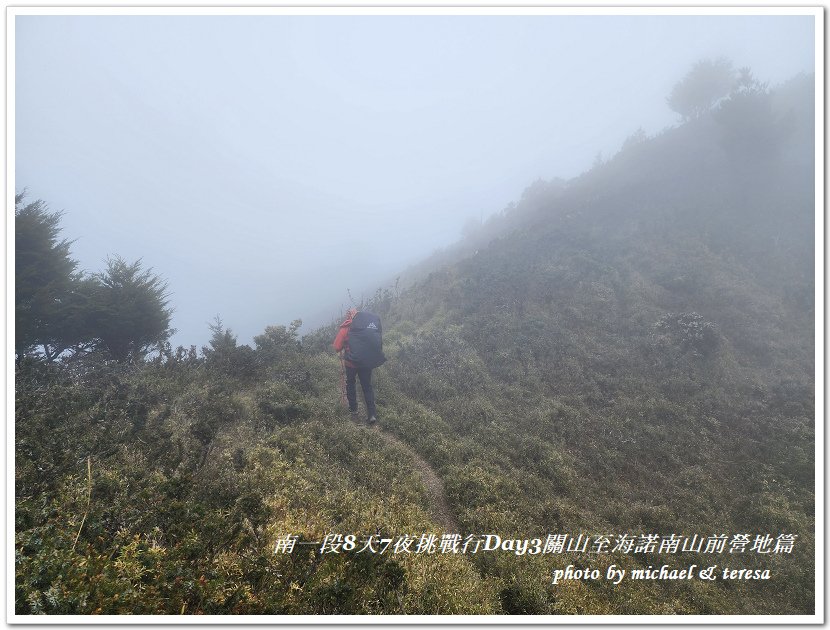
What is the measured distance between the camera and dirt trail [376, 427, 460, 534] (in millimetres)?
5262

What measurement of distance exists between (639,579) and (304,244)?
453ft

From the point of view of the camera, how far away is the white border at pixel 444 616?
2.83 m

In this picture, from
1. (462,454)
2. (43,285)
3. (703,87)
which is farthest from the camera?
(703,87)

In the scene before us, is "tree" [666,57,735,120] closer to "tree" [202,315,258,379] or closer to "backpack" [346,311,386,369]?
"backpack" [346,311,386,369]

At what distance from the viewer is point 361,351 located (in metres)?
7.89

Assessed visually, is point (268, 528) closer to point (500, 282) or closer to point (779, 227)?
point (500, 282)

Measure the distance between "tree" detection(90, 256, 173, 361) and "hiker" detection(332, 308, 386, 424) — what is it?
596cm

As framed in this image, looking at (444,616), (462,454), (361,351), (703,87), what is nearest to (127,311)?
(361,351)

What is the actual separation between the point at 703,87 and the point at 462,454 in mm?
42525

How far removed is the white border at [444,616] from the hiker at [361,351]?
16.6ft

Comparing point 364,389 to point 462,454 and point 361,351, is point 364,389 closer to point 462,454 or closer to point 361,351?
point 361,351

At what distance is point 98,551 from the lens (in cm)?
291

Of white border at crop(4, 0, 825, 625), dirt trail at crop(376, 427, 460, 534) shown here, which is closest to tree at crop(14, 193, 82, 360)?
white border at crop(4, 0, 825, 625)

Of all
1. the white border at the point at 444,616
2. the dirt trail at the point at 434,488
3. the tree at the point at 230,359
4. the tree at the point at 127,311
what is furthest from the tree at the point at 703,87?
the tree at the point at 127,311
